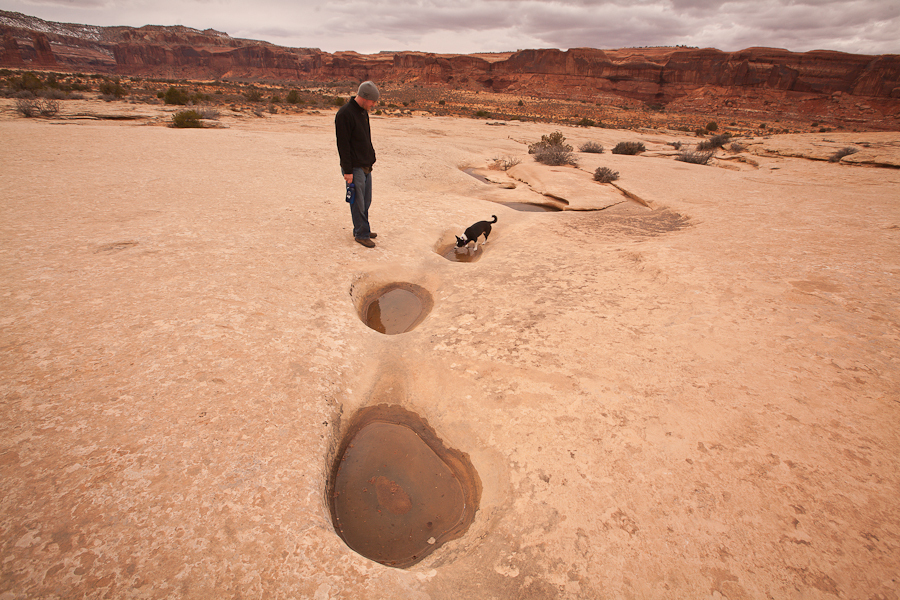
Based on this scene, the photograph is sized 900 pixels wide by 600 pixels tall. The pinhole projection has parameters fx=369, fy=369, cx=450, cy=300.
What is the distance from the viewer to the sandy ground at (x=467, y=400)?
70.8 inches

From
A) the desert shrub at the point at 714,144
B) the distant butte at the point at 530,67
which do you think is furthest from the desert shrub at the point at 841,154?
the distant butte at the point at 530,67

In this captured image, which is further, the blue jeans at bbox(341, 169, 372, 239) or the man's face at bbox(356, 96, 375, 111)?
the blue jeans at bbox(341, 169, 372, 239)

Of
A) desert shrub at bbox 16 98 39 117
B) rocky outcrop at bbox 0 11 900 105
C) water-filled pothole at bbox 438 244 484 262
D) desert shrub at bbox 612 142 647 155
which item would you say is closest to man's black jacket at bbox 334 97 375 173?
water-filled pothole at bbox 438 244 484 262

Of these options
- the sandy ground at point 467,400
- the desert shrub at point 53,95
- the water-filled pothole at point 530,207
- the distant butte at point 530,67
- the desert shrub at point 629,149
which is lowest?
the water-filled pothole at point 530,207

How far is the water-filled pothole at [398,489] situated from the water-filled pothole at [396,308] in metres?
1.36

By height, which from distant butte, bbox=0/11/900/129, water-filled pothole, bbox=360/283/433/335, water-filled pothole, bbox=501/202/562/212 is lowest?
water-filled pothole, bbox=360/283/433/335

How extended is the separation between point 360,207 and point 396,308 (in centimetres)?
165

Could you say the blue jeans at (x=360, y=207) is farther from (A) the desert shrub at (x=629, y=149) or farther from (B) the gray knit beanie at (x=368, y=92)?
(A) the desert shrub at (x=629, y=149)

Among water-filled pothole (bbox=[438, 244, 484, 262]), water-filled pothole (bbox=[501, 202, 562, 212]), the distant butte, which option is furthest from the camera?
the distant butte

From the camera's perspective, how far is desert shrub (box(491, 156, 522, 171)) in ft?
40.2

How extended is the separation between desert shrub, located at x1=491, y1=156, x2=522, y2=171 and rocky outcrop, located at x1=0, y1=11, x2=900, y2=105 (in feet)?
180

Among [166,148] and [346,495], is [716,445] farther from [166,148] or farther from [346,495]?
[166,148]

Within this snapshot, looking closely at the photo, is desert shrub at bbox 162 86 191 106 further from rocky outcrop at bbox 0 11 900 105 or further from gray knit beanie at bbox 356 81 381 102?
rocky outcrop at bbox 0 11 900 105

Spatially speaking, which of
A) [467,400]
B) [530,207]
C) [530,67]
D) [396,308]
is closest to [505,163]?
[530,207]
